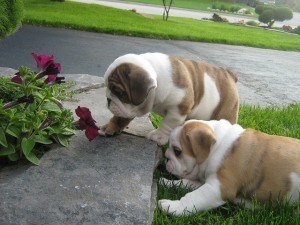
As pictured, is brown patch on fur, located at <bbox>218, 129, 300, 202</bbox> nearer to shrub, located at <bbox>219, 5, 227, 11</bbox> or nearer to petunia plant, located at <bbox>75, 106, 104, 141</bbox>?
petunia plant, located at <bbox>75, 106, 104, 141</bbox>

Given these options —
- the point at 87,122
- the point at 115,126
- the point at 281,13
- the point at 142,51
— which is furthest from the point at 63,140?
the point at 281,13

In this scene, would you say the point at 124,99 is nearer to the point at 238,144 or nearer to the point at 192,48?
the point at 238,144

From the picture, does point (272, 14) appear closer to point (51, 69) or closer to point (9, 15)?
point (9, 15)

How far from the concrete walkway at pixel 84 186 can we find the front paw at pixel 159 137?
0.19 metres

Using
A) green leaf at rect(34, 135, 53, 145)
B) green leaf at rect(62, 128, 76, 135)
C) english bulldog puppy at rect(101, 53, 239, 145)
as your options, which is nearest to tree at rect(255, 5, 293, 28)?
english bulldog puppy at rect(101, 53, 239, 145)

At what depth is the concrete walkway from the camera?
2414 mm

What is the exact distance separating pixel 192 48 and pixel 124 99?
881 centimetres

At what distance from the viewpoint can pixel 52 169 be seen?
2.89 meters

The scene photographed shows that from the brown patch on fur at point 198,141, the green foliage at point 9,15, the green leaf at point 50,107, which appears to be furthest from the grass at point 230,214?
the green foliage at point 9,15

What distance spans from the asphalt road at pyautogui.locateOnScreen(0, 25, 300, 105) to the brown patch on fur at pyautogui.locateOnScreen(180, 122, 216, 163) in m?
3.51

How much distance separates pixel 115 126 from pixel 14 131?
3.53ft

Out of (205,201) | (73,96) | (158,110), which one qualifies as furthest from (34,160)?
(73,96)

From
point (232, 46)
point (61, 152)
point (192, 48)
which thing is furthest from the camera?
point (232, 46)

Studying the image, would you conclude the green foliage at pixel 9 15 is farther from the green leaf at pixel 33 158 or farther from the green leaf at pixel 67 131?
the green leaf at pixel 33 158
